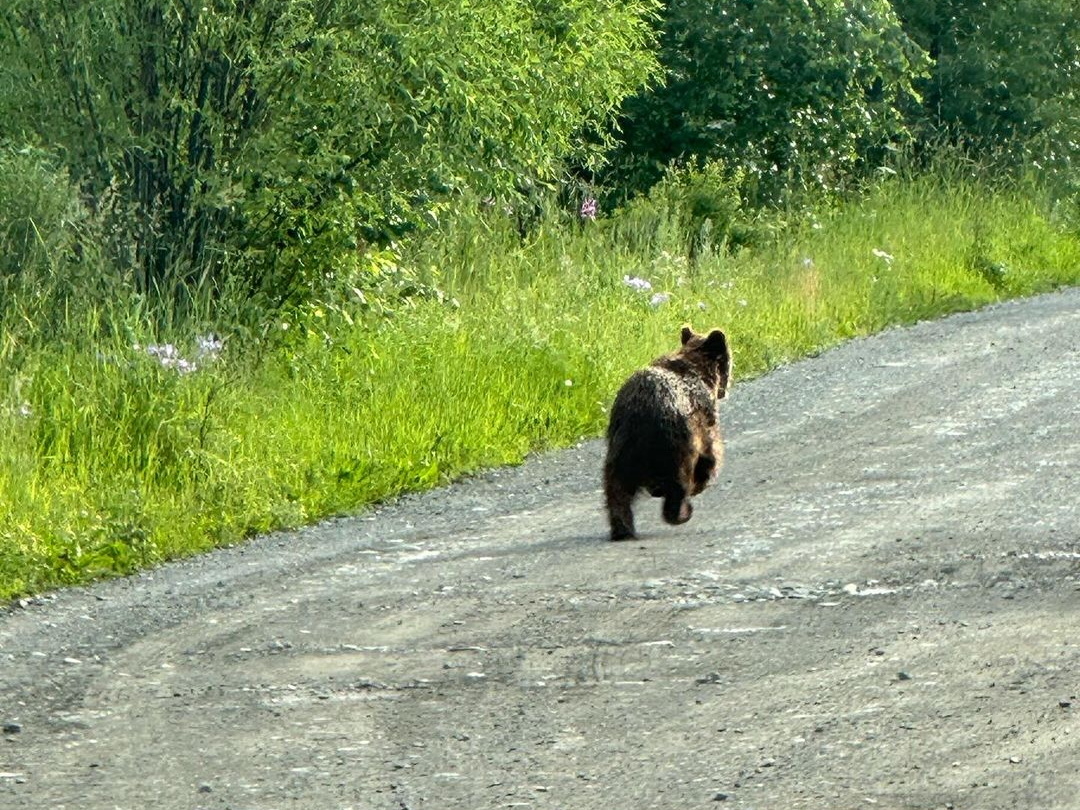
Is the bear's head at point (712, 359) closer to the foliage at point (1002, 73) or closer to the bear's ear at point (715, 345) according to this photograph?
the bear's ear at point (715, 345)

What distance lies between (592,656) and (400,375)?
506 centimetres

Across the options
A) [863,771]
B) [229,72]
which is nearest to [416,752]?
[863,771]

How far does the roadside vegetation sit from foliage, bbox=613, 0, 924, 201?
6.39ft

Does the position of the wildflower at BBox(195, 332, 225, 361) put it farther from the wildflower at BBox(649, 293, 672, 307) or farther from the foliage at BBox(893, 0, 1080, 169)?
the foliage at BBox(893, 0, 1080, 169)

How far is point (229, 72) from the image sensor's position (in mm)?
11766

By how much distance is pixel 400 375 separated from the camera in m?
11.9

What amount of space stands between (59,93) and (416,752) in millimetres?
6808

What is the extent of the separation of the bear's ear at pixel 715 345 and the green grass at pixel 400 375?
1615 millimetres

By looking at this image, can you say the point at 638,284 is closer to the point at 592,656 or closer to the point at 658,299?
the point at 658,299

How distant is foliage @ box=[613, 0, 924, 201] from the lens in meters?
18.9

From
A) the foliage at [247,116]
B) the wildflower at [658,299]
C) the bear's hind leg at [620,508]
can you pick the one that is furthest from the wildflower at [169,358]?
the wildflower at [658,299]

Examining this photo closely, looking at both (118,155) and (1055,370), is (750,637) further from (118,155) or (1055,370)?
(1055,370)

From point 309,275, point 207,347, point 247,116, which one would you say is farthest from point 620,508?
point 247,116

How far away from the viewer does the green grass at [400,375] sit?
930cm
